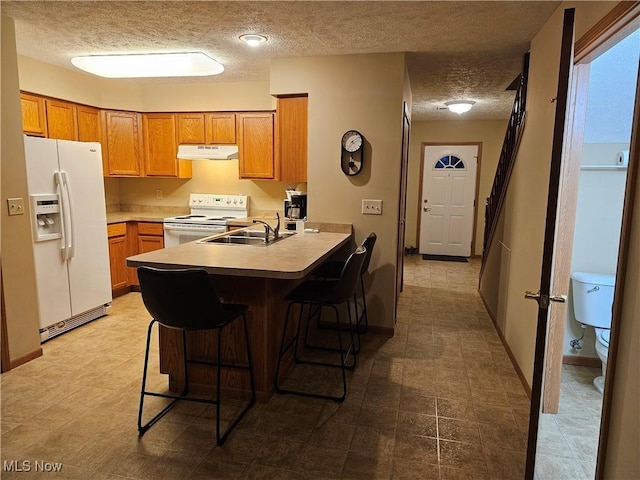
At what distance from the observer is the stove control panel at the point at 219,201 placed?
A: 5.16 m

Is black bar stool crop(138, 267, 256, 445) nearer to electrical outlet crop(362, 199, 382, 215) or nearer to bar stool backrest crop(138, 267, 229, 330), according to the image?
bar stool backrest crop(138, 267, 229, 330)

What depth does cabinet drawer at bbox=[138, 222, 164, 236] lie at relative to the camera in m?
4.77

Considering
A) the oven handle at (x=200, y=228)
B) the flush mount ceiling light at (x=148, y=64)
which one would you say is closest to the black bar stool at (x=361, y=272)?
the oven handle at (x=200, y=228)

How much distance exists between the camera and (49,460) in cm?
201

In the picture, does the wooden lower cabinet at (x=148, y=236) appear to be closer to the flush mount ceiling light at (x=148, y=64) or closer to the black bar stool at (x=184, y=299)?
the flush mount ceiling light at (x=148, y=64)

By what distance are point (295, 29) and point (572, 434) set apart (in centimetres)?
303

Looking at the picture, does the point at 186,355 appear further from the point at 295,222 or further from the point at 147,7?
the point at 147,7

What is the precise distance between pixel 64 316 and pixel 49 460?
1.84 m

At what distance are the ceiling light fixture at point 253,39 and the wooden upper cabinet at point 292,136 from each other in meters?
0.63

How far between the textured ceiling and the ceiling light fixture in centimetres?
7

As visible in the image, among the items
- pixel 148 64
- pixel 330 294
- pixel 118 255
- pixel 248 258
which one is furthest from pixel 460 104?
pixel 118 255

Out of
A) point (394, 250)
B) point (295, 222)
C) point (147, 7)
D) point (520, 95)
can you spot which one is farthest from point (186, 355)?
point (520, 95)

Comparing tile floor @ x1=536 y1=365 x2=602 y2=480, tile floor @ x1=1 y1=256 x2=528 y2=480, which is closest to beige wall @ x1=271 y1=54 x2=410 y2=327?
tile floor @ x1=1 y1=256 x2=528 y2=480

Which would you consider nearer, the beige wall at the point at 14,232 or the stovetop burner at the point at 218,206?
the beige wall at the point at 14,232
